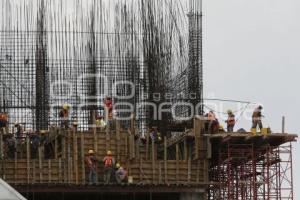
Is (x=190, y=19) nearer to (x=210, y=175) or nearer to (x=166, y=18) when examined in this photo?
(x=166, y=18)

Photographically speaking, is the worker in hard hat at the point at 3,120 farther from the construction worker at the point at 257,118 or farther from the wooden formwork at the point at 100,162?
the construction worker at the point at 257,118

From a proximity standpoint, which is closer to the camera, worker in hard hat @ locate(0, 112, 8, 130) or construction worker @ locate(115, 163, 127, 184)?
construction worker @ locate(115, 163, 127, 184)

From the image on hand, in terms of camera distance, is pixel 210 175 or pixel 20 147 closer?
pixel 20 147

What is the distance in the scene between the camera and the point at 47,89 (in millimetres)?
57094

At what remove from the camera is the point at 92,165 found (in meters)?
52.3

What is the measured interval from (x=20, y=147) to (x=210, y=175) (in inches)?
384

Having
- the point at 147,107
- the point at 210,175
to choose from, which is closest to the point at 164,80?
the point at 147,107

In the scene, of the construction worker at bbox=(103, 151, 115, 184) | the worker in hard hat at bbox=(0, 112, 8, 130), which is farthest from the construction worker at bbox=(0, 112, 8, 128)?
the construction worker at bbox=(103, 151, 115, 184)

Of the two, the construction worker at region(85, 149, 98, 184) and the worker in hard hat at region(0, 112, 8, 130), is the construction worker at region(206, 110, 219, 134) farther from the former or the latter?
the worker in hard hat at region(0, 112, 8, 130)

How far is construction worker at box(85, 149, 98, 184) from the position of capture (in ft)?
171

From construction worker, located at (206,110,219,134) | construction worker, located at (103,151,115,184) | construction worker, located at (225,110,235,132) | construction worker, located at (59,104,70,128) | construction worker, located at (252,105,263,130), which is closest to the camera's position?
construction worker, located at (103,151,115,184)

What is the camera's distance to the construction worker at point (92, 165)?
2051 inches

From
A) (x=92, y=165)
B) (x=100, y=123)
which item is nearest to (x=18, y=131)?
(x=100, y=123)

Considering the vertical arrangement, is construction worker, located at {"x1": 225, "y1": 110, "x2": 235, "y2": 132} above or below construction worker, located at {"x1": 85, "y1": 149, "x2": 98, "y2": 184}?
above
